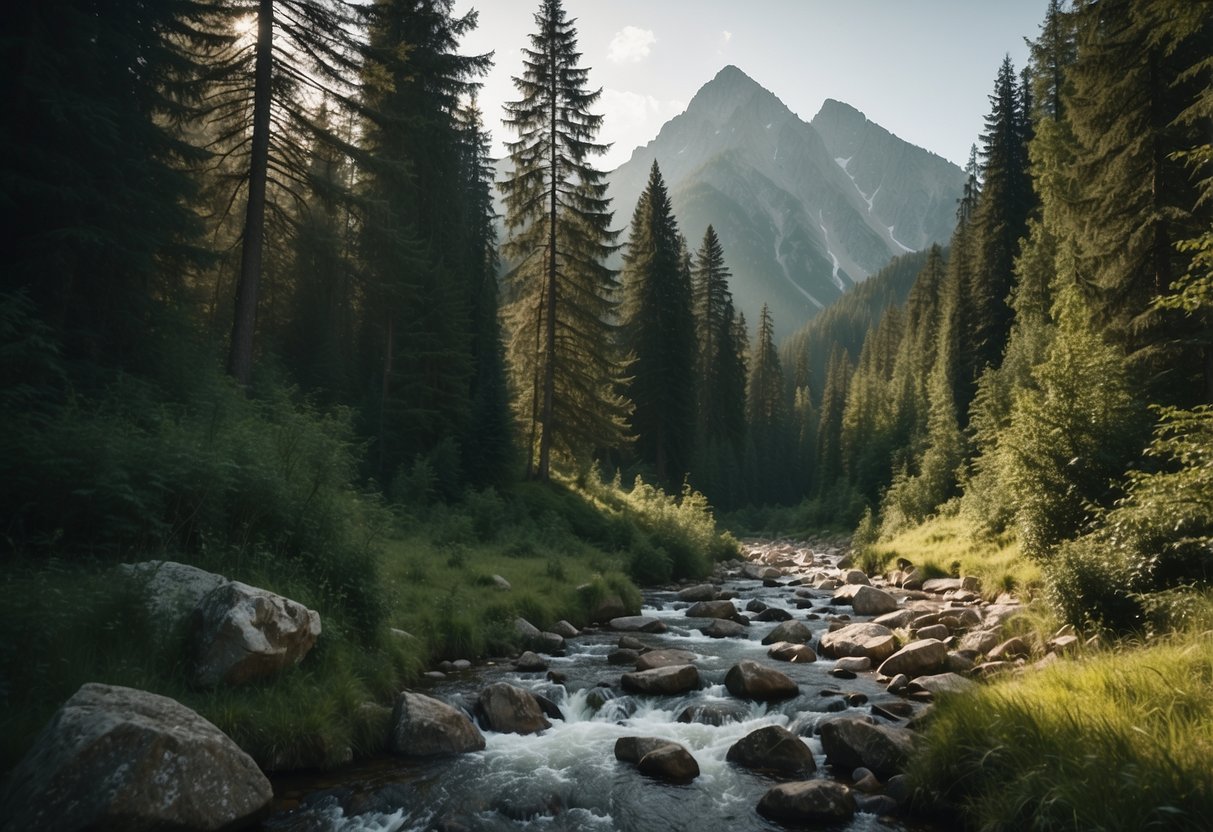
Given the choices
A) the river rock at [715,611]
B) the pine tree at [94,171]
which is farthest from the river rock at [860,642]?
the pine tree at [94,171]

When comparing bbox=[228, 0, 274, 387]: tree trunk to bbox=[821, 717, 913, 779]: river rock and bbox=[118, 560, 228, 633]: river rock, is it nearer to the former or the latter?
bbox=[118, 560, 228, 633]: river rock

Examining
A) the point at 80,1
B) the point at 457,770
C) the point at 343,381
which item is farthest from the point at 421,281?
the point at 457,770

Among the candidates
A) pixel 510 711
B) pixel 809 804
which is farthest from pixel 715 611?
pixel 809 804

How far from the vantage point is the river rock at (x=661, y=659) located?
10453 millimetres

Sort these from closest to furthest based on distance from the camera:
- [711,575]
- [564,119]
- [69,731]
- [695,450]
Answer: [69,731], [711,575], [564,119], [695,450]

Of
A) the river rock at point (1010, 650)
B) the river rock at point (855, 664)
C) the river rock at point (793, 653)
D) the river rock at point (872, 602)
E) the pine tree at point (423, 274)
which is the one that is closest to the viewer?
the river rock at point (1010, 650)

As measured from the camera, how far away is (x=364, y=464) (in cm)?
2252

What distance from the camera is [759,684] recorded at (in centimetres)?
916

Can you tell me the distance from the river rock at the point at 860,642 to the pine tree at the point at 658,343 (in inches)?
1216

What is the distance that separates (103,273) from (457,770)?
1110 cm

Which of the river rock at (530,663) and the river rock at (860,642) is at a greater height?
the river rock at (860,642)

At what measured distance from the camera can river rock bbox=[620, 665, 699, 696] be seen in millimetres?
9383

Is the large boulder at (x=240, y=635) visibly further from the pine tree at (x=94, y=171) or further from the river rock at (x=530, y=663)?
the pine tree at (x=94, y=171)

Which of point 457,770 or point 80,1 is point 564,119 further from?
point 457,770
